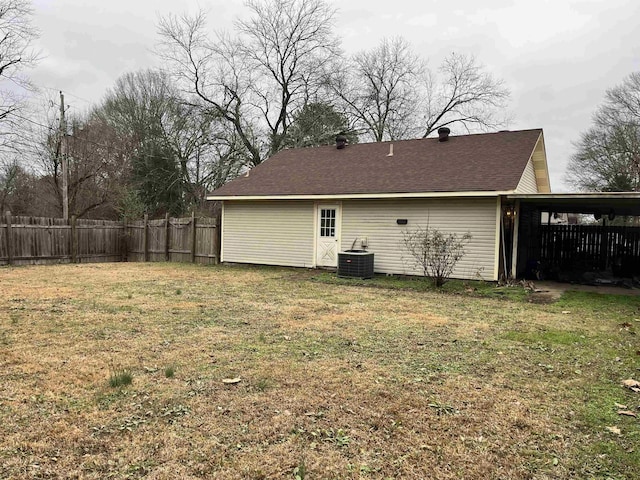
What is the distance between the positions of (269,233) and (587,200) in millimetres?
8492

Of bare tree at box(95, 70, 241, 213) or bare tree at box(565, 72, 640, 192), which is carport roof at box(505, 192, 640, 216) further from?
bare tree at box(95, 70, 241, 213)

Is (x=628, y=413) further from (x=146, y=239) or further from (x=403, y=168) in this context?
(x=146, y=239)

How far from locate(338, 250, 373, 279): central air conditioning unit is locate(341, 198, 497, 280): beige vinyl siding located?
625 mm

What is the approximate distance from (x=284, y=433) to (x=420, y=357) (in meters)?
2.11

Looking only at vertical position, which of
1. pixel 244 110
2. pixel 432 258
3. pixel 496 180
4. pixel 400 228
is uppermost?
pixel 244 110

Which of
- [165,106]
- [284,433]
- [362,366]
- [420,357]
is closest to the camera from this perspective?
[284,433]

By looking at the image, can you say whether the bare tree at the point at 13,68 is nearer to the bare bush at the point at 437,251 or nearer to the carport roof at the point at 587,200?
the bare bush at the point at 437,251

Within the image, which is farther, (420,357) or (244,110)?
(244,110)

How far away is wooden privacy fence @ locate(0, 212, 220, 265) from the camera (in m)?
13.0

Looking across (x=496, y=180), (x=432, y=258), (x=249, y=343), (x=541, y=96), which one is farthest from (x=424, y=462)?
(x=541, y=96)

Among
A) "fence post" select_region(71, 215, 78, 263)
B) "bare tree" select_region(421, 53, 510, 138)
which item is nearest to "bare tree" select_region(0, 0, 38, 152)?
"fence post" select_region(71, 215, 78, 263)

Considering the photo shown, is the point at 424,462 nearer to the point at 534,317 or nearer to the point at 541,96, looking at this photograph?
the point at 534,317

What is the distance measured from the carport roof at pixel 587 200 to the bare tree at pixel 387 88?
1518cm

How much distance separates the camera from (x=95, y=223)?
51.0 ft
